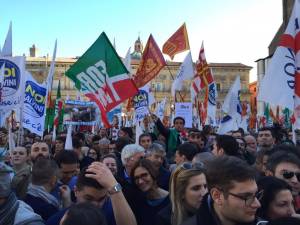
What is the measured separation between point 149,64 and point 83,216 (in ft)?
30.3

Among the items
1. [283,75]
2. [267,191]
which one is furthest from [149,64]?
[267,191]

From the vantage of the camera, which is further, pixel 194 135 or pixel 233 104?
pixel 233 104

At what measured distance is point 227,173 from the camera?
262 centimetres

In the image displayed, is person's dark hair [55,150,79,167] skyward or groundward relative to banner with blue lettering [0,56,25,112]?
groundward

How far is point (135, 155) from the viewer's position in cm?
537

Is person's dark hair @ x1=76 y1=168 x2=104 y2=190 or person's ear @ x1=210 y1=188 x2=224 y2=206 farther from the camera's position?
person's dark hair @ x1=76 y1=168 x2=104 y2=190

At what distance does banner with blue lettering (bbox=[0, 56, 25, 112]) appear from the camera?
8680mm

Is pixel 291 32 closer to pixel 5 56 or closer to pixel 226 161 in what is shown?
pixel 226 161

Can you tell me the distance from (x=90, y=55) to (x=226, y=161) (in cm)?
557

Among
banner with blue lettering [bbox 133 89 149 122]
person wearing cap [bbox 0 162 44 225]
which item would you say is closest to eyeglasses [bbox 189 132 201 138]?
banner with blue lettering [bbox 133 89 149 122]

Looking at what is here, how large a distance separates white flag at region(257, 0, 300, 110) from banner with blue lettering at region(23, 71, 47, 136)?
206 inches

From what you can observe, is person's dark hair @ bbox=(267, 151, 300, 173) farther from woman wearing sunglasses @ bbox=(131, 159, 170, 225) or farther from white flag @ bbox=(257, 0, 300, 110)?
white flag @ bbox=(257, 0, 300, 110)

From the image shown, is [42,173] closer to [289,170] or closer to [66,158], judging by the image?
[66,158]

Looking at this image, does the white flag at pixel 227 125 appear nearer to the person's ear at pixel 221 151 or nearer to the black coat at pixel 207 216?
the person's ear at pixel 221 151
